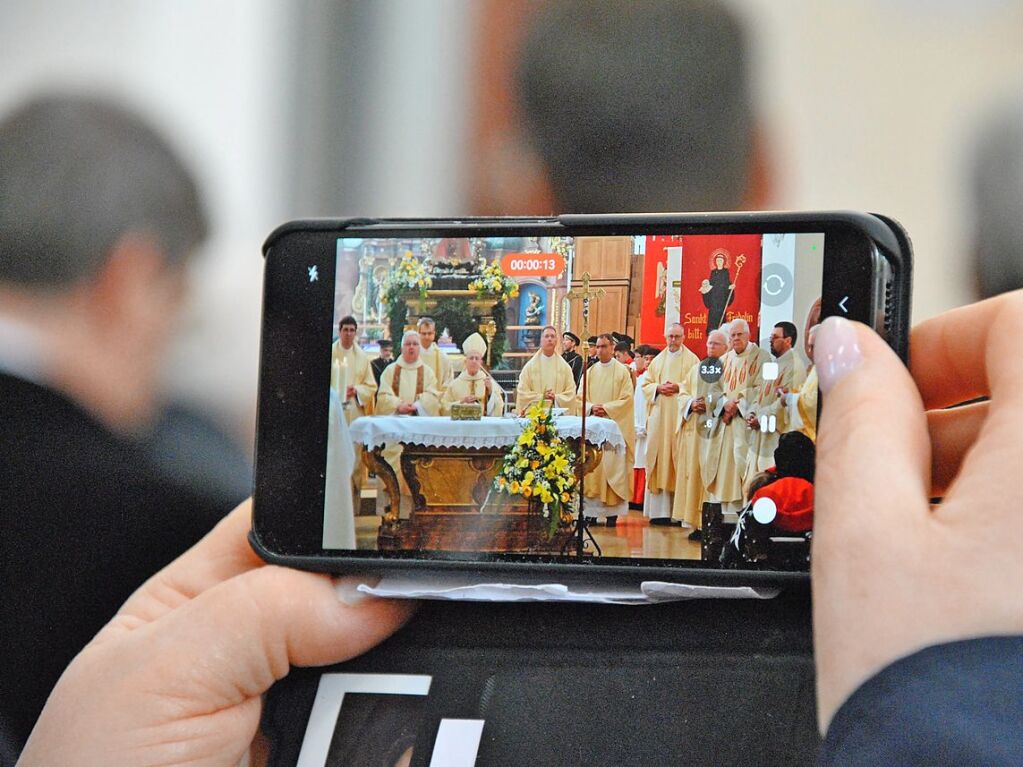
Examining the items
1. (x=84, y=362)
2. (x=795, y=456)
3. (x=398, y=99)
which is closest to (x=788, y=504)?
(x=795, y=456)

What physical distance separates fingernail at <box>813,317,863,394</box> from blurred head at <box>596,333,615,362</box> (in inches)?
4.0

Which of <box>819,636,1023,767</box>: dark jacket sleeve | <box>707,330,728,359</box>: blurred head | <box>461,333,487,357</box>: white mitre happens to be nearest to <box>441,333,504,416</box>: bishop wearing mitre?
<box>461,333,487,357</box>: white mitre

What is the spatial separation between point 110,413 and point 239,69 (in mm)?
316

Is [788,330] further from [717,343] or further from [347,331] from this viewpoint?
[347,331]

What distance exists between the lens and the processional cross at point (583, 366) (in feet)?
1.51

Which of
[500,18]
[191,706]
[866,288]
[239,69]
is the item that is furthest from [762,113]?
[191,706]

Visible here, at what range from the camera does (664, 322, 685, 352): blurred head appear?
1.48 feet

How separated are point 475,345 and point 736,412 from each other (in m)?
0.13

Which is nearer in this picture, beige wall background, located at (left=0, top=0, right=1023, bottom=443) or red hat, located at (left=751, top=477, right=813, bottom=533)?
red hat, located at (left=751, top=477, right=813, bottom=533)

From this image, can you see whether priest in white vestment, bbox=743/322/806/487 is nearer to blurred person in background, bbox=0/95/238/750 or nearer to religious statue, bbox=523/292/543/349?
religious statue, bbox=523/292/543/349

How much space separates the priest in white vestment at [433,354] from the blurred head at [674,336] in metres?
0.11

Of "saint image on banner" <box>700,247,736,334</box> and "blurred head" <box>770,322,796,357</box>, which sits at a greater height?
"saint image on banner" <box>700,247,736,334</box>

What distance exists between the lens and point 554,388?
1.51 feet

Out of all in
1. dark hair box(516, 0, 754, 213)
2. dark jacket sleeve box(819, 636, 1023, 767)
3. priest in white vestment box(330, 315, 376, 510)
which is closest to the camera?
dark jacket sleeve box(819, 636, 1023, 767)
